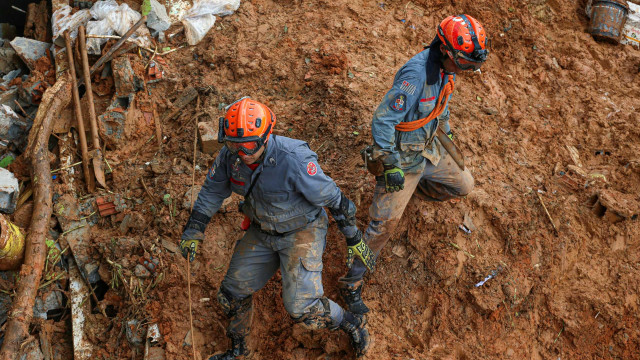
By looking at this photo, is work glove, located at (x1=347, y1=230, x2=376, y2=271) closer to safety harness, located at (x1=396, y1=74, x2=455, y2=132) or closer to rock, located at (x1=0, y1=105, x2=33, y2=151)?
safety harness, located at (x1=396, y1=74, x2=455, y2=132)

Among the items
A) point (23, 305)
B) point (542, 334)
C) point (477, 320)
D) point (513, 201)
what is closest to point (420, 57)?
point (513, 201)

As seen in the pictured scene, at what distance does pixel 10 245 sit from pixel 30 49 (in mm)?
3346

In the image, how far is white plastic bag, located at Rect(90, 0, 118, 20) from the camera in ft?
23.4

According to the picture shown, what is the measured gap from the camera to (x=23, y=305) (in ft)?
16.9

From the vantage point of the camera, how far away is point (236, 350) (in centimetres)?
492

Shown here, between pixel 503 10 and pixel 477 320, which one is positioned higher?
pixel 503 10

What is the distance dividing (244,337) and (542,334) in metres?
3.25

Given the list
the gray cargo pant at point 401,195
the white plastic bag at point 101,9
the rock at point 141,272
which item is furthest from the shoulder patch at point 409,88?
the white plastic bag at point 101,9

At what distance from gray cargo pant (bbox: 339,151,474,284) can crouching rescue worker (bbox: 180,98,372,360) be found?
489 mm

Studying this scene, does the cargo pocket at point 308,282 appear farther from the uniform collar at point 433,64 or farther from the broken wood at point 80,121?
the broken wood at point 80,121

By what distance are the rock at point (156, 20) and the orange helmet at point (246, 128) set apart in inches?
155

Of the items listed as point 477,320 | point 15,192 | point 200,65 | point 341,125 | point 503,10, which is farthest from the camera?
point 503,10

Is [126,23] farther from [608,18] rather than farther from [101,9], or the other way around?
[608,18]

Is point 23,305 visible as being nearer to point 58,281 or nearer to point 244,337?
point 58,281
